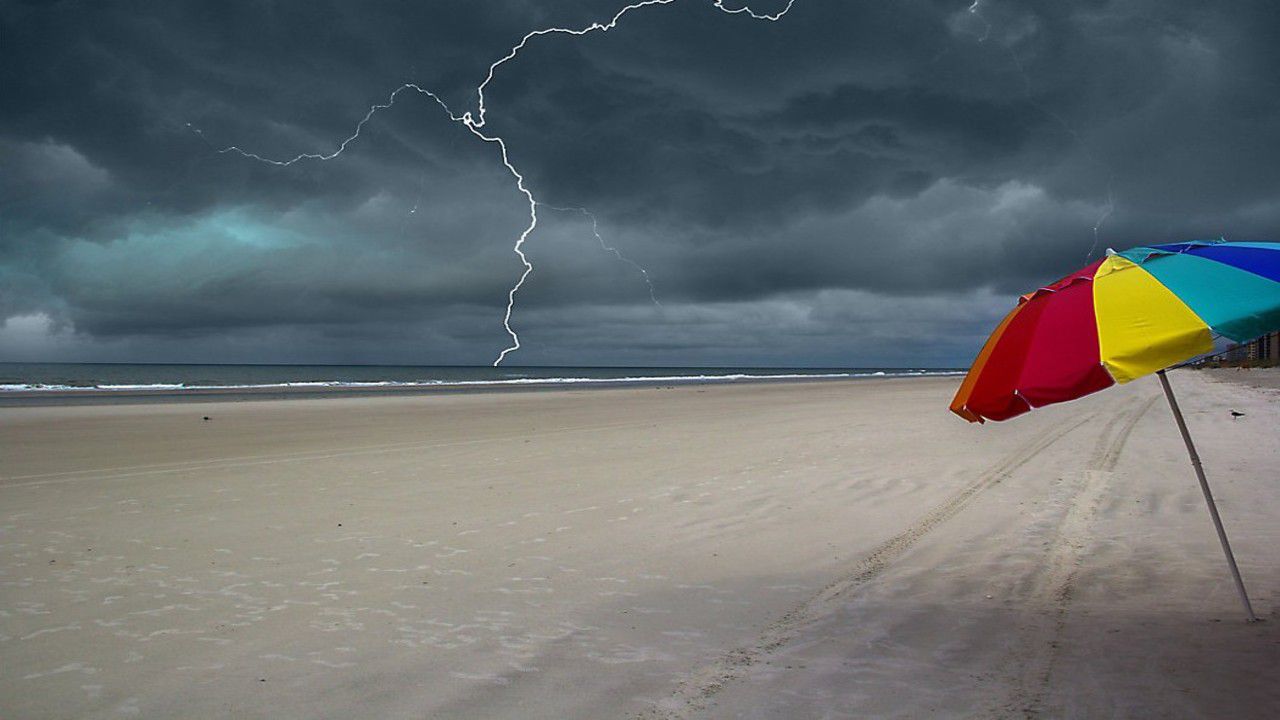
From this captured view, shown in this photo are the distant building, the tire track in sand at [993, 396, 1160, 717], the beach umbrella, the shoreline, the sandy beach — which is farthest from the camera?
the distant building

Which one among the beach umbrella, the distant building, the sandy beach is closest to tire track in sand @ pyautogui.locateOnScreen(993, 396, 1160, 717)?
the sandy beach

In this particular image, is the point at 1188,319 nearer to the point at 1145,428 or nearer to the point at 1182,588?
the point at 1182,588

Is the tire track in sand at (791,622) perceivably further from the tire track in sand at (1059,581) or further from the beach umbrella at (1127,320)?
the beach umbrella at (1127,320)

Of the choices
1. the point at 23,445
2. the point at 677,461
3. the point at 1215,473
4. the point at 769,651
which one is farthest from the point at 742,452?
the point at 23,445

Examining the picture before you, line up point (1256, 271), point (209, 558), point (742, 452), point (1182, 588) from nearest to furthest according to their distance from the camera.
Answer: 1. point (1256, 271)
2. point (1182, 588)
3. point (209, 558)
4. point (742, 452)

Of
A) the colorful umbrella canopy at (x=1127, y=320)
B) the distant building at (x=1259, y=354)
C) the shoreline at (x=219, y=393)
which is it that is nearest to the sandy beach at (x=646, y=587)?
the colorful umbrella canopy at (x=1127, y=320)

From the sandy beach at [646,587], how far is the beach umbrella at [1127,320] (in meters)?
1.46

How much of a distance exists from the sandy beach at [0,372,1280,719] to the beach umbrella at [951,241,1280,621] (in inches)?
57.4

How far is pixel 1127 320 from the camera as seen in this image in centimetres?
371

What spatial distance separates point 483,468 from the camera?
39.1ft

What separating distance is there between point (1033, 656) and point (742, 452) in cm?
904

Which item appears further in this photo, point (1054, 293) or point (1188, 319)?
point (1054, 293)

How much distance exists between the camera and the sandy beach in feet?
12.8

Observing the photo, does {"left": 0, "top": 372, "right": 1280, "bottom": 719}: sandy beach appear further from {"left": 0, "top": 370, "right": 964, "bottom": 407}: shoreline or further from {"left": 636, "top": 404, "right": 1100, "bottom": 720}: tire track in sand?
{"left": 0, "top": 370, "right": 964, "bottom": 407}: shoreline
